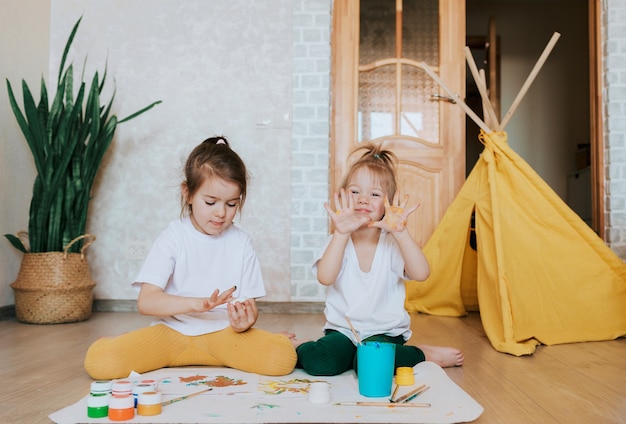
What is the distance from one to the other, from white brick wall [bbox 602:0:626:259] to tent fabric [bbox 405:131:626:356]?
0.76 m

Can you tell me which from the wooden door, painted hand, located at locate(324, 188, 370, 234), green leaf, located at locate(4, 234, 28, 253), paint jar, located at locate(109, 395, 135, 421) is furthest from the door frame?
green leaf, located at locate(4, 234, 28, 253)

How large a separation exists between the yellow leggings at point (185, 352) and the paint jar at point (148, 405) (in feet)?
1.23

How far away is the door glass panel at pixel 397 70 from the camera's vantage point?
3.22 metres

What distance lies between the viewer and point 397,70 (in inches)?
127

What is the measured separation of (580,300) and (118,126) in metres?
2.27

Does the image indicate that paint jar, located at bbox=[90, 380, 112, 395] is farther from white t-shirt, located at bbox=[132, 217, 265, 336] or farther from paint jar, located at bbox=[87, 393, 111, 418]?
white t-shirt, located at bbox=[132, 217, 265, 336]

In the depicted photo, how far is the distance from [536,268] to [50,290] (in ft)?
6.55

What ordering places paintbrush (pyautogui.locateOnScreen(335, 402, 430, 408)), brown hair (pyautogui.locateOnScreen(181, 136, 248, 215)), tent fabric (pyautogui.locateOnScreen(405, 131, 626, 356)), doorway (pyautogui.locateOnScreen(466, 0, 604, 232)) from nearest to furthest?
paintbrush (pyautogui.locateOnScreen(335, 402, 430, 408))
brown hair (pyautogui.locateOnScreen(181, 136, 248, 215))
tent fabric (pyautogui.locateOnScreen(405, 131, 626, 356))
doorway (pyautogui.locateOnScreen(466, 0, 604, 232))

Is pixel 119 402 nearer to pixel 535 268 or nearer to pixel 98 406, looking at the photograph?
pixel 98 406

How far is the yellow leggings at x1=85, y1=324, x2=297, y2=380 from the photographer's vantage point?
1471 millimetres

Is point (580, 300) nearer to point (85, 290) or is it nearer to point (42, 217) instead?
point (85, 290)

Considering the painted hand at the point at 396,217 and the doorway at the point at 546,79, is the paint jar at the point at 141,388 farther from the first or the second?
the doorway at the point at 546,79

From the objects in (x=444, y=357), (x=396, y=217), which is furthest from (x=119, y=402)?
(x=444, y=357)

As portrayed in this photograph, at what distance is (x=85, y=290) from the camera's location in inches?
108
